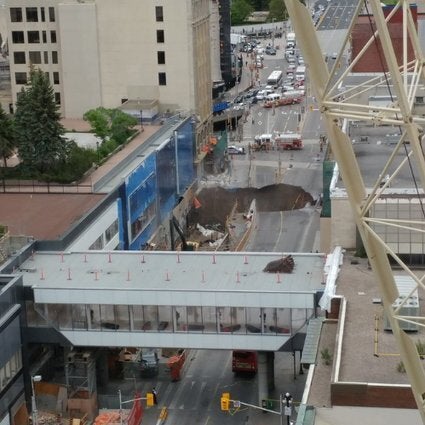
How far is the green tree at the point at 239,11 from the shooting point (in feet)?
552

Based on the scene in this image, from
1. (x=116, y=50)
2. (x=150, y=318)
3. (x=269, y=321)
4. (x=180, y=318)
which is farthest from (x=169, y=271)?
(x=116, y=50)

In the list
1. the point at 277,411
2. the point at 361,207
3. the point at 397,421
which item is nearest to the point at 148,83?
the point at 277,411

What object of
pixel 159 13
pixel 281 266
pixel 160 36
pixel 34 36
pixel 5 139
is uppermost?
pixel 159 13

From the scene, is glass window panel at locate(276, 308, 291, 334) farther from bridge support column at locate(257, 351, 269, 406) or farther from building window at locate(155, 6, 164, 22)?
building window at locate(155, 6, 164, 22)

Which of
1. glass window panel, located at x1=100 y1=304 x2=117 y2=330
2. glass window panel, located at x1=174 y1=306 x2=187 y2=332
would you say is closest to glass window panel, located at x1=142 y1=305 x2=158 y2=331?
glass window panel, located at x1=174 y1=306 x2=187 y2=332

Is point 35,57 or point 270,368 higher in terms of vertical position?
point 35,57

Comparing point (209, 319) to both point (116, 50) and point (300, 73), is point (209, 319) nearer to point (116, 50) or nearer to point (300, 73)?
point (116, 50)

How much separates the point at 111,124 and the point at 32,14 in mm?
14350

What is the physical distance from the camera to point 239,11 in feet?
553

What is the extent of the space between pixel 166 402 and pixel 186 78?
37509mm

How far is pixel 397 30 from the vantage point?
72.4 metres

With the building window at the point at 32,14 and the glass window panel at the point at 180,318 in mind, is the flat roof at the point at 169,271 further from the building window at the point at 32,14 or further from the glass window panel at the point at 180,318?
the building window at the point at 32,14

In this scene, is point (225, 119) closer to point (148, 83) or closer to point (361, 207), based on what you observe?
point (148, 83)

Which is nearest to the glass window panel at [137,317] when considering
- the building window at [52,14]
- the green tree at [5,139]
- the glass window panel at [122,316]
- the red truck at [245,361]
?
the glass window panel at [122,316]
